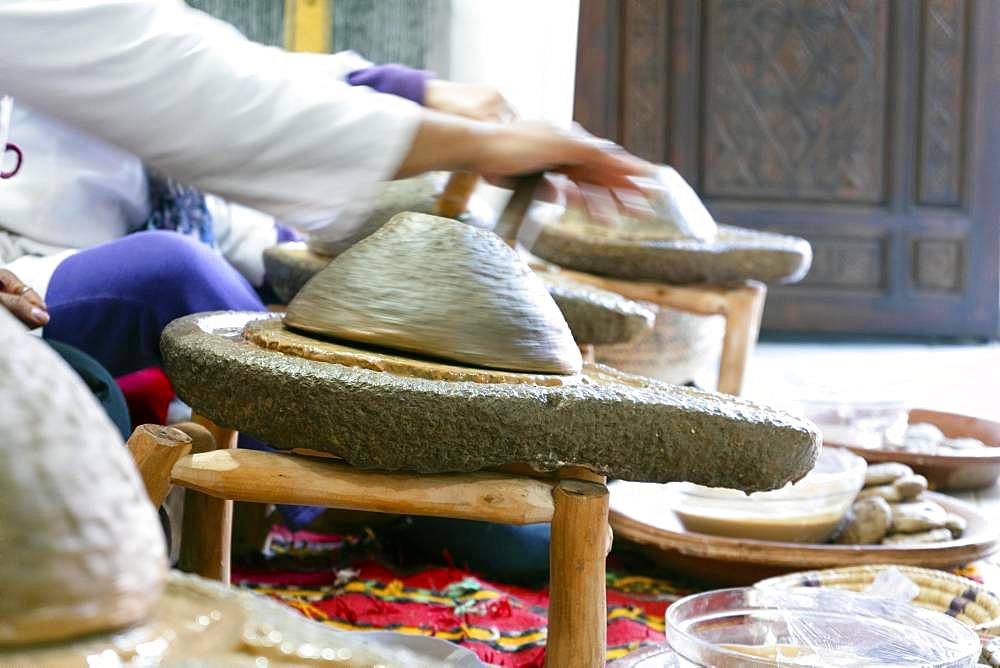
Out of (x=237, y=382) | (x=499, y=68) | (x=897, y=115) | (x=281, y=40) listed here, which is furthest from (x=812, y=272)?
(x=237, y=382)

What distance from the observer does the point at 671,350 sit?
3207 millimetres

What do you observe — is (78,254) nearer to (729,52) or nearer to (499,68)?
(499,68)

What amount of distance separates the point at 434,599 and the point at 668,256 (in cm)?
122

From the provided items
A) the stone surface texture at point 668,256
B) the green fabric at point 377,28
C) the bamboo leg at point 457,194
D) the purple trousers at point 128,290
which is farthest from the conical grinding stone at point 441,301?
the green fabric at point 377,28

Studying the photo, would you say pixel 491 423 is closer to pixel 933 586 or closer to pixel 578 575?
pixel 578 575

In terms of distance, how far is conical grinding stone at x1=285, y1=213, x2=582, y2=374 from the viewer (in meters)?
1.10

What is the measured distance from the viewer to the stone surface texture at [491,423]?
1.02m

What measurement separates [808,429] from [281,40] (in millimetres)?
3003

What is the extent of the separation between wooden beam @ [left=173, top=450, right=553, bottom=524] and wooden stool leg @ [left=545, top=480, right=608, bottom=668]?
2 cm

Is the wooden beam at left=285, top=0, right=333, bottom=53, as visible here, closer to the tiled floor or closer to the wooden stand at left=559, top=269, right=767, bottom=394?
the wooden stand at left=559, top=269, right=767, bottom=394

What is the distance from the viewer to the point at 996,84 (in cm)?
522

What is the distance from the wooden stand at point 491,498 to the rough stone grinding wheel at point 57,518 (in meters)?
0.61

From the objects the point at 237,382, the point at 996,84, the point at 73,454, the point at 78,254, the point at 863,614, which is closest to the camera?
the point at 73,454

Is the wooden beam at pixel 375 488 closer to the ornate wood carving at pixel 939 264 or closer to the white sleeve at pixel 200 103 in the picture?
the white sleeve at pixel 200 103
